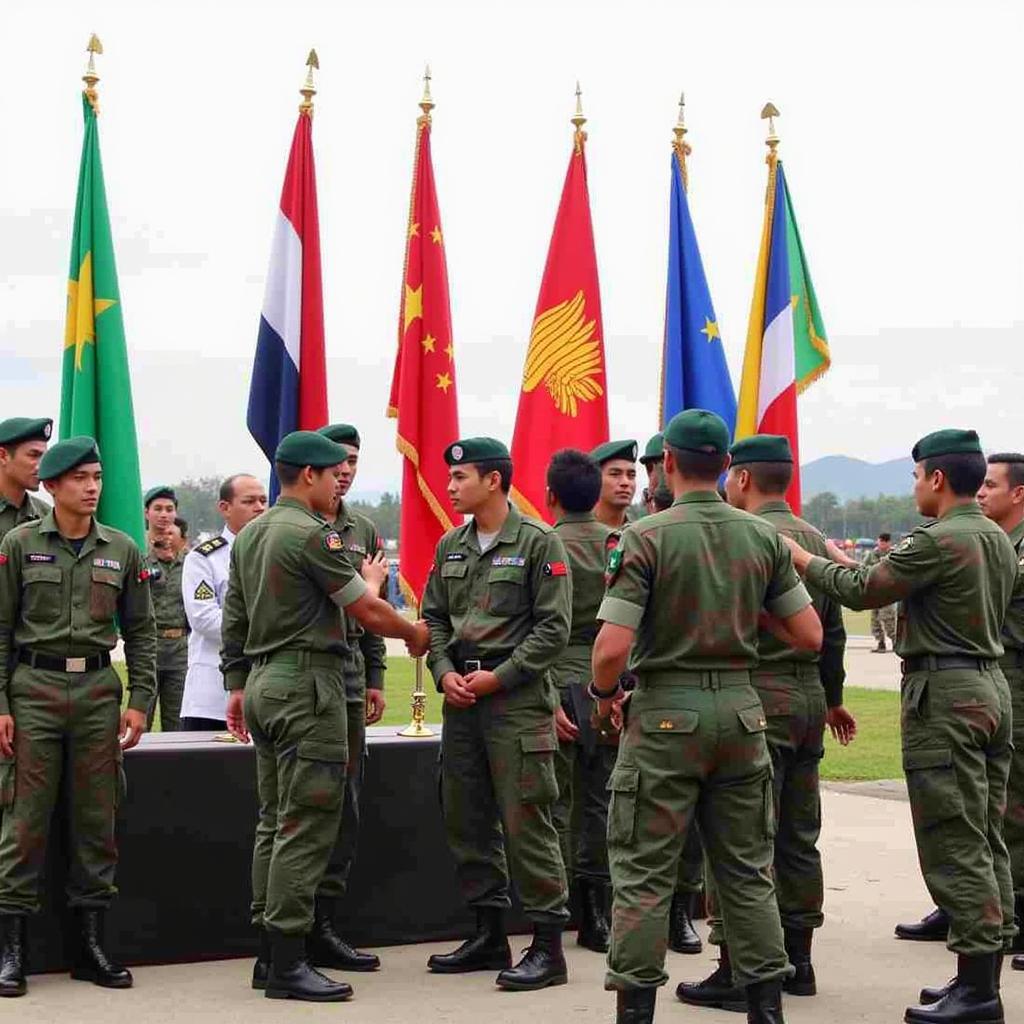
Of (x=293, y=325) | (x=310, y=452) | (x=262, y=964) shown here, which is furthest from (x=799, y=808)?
(x=293, y=325)

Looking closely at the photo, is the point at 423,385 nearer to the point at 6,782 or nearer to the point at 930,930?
the point at 6,782

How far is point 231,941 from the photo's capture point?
6.57m

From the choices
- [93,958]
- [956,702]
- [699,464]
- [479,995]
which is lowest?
[479,995]

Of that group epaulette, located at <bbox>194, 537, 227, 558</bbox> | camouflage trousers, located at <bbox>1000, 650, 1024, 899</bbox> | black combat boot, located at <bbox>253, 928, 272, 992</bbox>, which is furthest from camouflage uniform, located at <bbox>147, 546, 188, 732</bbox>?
camouflage trousers, located at <bbox>1000, 650, 1024, 899</bbox>

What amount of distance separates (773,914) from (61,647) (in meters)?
2.95

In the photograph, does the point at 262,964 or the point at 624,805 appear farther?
the point at 262,964

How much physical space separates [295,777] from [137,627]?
1.00m

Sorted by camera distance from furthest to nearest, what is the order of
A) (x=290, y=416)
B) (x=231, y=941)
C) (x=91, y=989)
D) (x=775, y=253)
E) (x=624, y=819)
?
(x=775, y=253) → (x=290, y=416) → (x=231, y=941) → (x=91, y=989) → (x=624, y=819)

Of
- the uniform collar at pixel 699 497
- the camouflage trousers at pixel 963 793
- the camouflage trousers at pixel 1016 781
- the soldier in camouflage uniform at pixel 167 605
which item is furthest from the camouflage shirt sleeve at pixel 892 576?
the soldier in camouflage uniform at pixel 167 605

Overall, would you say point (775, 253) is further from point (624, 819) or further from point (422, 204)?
point (624, 819)

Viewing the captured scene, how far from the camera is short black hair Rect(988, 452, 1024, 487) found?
6926mm

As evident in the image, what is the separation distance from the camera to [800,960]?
20.0 ft

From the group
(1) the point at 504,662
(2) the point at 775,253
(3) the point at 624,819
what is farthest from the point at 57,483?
(2) the point at 775,253

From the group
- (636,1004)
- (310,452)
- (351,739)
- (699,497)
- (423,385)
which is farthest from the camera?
(423,385)
